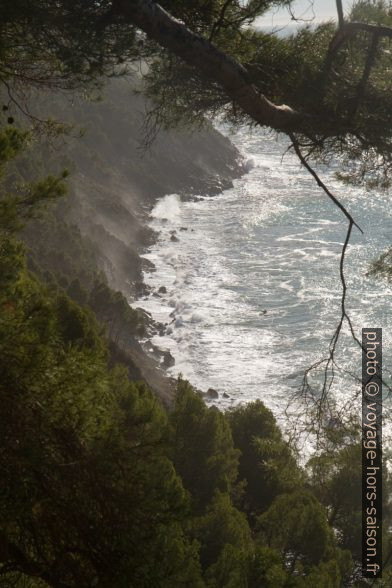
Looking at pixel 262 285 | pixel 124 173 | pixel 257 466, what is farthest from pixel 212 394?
pixel 124 173

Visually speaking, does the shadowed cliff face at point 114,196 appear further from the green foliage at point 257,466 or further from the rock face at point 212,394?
the green foliage at point 257,466

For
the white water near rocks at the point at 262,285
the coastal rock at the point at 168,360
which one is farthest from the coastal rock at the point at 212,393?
the coastal rock at the point at 168,360

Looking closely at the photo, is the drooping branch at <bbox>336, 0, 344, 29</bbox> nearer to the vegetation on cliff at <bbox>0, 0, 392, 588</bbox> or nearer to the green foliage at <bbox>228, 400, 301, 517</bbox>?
the vegetation on cliff at <bbox>0, 0, 392, 588</bbox>

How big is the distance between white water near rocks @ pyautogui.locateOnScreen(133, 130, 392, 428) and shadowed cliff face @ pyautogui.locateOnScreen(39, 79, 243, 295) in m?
2.18

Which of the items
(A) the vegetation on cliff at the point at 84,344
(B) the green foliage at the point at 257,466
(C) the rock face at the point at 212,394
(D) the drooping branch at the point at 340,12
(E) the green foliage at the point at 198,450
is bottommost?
(C) the rock face at the point at 212,394

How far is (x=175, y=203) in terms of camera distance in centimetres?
5684

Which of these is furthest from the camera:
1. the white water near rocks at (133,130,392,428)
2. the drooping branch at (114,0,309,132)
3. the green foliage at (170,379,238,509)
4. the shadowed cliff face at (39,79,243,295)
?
the shadowed cliff face at (39,79,243,295)

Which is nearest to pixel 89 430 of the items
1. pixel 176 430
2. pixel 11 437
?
pixel 11 437

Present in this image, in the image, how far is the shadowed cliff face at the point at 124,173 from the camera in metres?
43.7

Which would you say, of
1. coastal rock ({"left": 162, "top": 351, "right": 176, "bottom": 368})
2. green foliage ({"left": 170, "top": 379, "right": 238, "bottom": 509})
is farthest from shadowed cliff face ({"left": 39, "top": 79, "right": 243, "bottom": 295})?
green foliage ({"left": 170, "top": 379, "right": 238, "bottom": 509})

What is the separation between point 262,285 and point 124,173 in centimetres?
2852

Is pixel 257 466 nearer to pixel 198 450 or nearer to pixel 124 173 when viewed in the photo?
pixel 198 450

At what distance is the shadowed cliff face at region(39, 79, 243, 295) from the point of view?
43656mm

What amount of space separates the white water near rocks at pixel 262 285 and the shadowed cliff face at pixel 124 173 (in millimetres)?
2176
